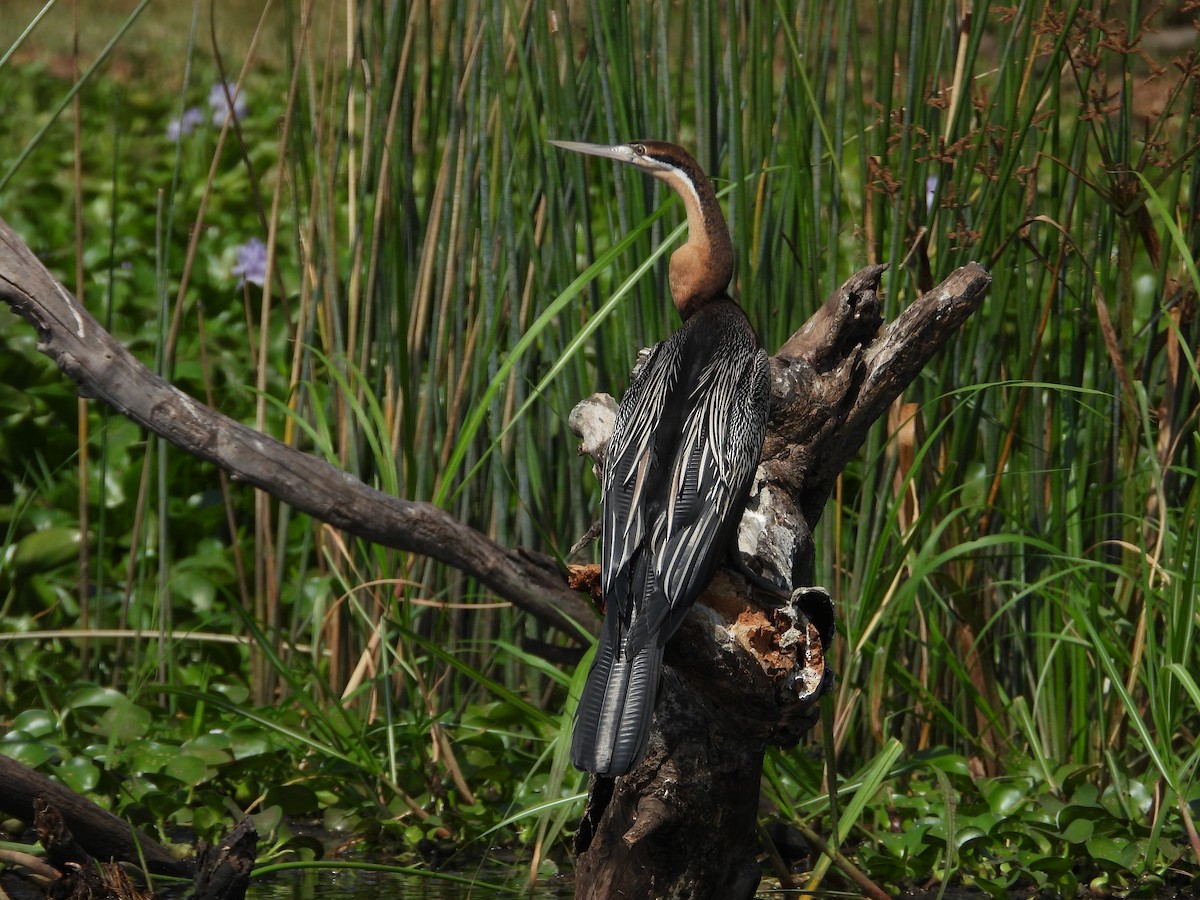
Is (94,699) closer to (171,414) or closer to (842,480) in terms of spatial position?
(171,414)

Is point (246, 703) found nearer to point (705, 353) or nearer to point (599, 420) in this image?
point (599, 420)

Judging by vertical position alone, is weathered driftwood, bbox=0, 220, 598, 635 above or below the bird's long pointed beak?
below

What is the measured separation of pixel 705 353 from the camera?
2316mm

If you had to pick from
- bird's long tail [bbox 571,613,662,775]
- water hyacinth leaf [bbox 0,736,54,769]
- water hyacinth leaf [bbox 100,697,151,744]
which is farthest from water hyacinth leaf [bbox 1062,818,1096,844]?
water hyacinth leaf [bbox 0,736,54,769]

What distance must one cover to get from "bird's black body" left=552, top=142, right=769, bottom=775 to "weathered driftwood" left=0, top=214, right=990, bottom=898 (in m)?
0.08

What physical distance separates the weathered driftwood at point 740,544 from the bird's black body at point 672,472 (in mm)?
75

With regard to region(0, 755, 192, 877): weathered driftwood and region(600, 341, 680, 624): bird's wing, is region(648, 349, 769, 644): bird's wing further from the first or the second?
region(0, 755, 192, 877): weathered driftwood

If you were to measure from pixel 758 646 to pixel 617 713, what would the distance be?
0.21 meters

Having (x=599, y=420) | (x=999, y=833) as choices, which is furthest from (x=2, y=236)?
(x=999, y=833)

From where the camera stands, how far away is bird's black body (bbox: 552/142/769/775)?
1790mm

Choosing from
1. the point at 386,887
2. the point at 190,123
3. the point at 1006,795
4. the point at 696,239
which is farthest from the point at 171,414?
the point at 190,123

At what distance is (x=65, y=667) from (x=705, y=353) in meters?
2.01

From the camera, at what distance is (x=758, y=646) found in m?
1.85

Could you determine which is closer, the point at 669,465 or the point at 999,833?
the point at 669,465
